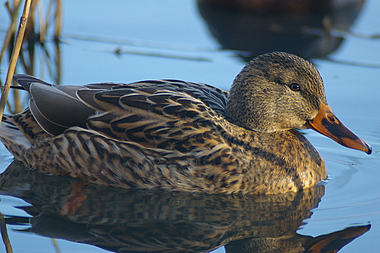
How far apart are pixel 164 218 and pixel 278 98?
1.66 metres

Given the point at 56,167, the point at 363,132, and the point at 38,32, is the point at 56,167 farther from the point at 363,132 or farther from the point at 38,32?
the point at 38,32

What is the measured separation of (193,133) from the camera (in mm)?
5320

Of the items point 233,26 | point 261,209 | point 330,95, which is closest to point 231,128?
point 261,209

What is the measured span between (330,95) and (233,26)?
3.18 m

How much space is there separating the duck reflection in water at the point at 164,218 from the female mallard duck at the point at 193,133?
0.46 feet

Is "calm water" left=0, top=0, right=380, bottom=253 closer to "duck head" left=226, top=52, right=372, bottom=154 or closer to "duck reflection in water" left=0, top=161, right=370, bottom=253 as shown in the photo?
"duck reflection in water" left=0, top=161, right=370, bottom=253

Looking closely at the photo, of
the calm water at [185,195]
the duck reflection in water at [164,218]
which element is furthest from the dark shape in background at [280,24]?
the duck reflection in water at [164,218]

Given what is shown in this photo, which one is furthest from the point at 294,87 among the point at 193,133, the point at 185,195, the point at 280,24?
the point at 280,24

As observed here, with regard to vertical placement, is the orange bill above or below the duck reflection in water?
above

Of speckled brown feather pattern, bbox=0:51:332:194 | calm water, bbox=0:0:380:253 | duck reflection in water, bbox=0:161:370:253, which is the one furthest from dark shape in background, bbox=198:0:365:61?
duck reflection in water, bbox=0:161:370:253

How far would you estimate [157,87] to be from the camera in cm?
581

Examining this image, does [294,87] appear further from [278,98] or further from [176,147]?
[176,147]

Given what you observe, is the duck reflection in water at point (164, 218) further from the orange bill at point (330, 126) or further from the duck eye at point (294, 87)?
the duck eye at point (294, 87)

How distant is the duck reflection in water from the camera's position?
4465 mm
